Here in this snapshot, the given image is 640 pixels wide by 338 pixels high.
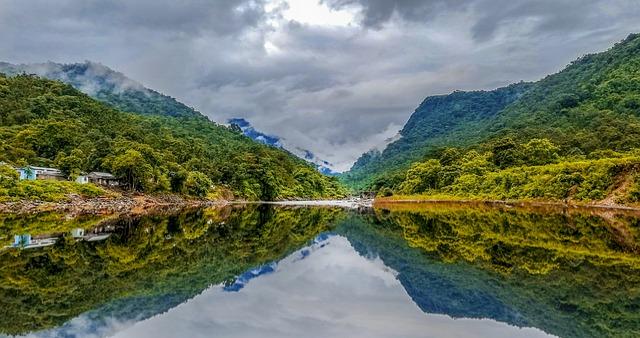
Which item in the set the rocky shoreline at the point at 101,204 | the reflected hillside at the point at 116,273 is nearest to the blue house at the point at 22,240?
the reflected hillside at the point at 116,273

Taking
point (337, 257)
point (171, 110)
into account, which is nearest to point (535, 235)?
point (337, 257)

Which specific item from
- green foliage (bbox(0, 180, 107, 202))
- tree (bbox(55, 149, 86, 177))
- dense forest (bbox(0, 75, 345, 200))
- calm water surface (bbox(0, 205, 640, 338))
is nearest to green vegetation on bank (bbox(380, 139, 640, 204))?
dense forest (bbox(0, 75, 345, 200))

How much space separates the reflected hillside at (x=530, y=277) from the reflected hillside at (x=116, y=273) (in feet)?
14.8

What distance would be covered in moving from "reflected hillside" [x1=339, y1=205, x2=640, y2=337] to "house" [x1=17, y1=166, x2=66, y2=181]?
41.1 m

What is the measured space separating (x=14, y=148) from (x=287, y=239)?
45605 millimetres

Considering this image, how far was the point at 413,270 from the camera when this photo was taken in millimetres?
13016

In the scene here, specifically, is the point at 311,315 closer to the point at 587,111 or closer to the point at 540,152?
the point at 540,152

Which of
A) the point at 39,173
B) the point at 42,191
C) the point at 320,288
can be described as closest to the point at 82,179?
the point at 39,173

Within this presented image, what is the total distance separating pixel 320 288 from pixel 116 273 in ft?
16.5

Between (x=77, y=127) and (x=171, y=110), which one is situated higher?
(x=171, y=110)

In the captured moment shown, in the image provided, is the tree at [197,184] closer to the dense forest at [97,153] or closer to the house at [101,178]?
the dense forest at [97,153]

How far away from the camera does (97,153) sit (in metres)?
60.9

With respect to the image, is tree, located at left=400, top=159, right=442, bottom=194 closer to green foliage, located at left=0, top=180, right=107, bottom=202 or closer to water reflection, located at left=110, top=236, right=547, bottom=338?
green foliage, located at left=0, top=180, right=107, bottom=202

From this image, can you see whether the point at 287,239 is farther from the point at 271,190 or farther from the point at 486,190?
the point at 271,190
